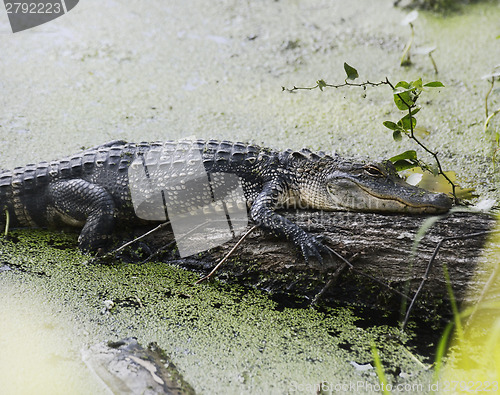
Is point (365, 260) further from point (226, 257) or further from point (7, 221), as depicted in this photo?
point (7, 221)

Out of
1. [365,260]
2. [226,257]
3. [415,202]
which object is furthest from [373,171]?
[226,257]

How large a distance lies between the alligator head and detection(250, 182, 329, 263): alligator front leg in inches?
9.3

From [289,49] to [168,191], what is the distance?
299cm

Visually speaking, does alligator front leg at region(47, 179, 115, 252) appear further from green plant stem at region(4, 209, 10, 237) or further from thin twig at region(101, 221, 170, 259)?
green plant stem at region(4, 209, 10, 237)

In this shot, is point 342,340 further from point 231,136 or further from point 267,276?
point 231,136

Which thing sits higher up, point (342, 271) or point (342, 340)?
point (342, 271)

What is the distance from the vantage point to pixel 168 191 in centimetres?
267

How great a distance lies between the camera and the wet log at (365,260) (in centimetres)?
214

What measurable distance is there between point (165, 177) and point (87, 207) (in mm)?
480

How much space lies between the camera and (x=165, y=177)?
8.80 ft

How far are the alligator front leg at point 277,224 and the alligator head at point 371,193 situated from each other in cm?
24

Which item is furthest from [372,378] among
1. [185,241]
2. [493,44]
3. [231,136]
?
[493,44]

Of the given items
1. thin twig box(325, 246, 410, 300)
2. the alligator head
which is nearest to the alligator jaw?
the alligator head

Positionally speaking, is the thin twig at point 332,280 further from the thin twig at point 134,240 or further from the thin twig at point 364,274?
the thin twig at point 134,240
